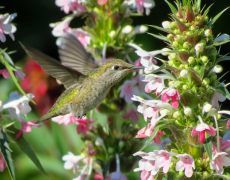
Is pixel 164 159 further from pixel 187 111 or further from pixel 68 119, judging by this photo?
pixel 68 119

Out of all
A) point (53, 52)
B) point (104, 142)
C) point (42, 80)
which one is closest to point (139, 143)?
point (104, 142)

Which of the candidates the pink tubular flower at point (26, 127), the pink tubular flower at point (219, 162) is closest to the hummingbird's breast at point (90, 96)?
the pink tubular flower at point (26, 127)

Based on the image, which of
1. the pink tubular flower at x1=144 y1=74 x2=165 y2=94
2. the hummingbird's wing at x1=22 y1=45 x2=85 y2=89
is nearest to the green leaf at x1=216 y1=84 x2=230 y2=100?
the pink tubular flower at x1=144 y1=74 x2=165 y2=94

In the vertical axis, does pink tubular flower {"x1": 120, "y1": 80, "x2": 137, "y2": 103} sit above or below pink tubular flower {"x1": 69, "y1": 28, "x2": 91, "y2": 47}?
below

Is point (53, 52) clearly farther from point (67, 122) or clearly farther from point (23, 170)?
point (67, 122)

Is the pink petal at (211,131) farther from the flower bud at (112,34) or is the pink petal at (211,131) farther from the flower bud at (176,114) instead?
the flower bud at (112,34)

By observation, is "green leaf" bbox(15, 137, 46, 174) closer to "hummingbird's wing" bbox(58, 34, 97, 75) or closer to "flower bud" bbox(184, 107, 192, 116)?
"hummingbird's wing" bbox(58, 34, 97, 75)
